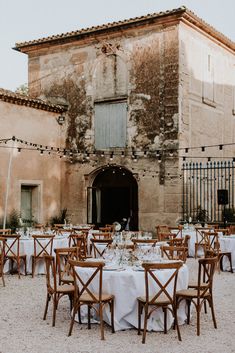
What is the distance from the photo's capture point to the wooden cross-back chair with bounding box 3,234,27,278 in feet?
33.2

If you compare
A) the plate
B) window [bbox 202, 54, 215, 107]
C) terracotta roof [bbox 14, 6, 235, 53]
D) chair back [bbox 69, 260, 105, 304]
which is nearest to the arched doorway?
window [bbox 202, 54, 215, 107]

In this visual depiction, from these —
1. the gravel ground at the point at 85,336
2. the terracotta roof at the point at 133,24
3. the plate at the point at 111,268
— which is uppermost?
the terracotta roof at the point at 133,24

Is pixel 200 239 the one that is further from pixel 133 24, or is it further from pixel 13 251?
pixel 133 24

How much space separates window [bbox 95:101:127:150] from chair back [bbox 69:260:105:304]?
11.6m

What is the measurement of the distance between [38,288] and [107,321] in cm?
288

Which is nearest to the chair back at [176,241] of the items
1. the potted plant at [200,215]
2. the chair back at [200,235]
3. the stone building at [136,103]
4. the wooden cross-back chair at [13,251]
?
the chair back at [200,235]

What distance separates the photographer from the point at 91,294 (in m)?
5.99

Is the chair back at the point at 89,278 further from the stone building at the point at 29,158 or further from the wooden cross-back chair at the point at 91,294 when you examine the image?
the stone building at the point at 29,158

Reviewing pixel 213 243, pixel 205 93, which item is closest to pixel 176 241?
pixel 213 243

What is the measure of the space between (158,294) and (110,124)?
12562mm

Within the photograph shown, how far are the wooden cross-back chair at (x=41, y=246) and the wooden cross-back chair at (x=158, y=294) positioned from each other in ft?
14.0

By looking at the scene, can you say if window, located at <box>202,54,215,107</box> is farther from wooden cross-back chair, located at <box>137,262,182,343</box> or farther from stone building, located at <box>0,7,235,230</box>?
wooden cross-back chair, located at <box>137,262,182,343</box>

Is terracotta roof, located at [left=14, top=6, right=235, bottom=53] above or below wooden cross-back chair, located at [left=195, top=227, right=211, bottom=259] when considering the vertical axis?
above

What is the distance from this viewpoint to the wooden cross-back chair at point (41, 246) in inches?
400
